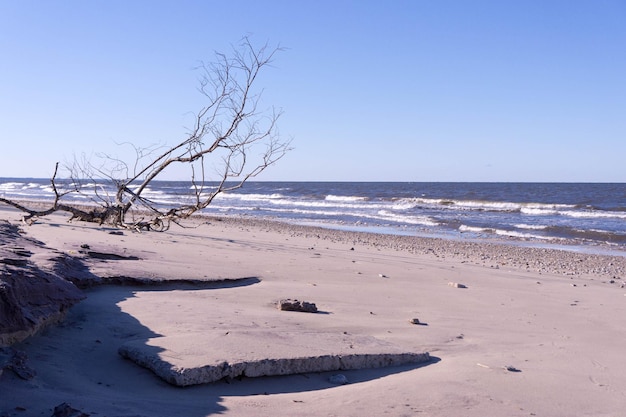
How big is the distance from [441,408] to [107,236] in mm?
7554

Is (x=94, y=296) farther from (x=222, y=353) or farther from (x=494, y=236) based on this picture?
(x=494, y=236)

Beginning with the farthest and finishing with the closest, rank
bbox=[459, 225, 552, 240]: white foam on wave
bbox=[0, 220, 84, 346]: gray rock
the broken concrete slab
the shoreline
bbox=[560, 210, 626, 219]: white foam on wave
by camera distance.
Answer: bbox=[560, 210, 626, 219]: white foam on wave < bbox=[459, 225, 552, 240]: white foam on wave < the shoreline < bbox=[0, 220, 84, 346]: gray rock < the broken concrete slab

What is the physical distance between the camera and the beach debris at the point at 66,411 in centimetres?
224

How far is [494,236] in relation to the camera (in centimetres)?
1747

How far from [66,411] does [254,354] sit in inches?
43.7

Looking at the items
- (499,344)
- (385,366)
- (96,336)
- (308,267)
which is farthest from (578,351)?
(308,267)

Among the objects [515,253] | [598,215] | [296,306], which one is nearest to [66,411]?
[296,306]

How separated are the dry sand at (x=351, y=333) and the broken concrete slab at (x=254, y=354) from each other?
0.05m

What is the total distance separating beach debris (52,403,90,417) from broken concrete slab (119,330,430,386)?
61 centimetres

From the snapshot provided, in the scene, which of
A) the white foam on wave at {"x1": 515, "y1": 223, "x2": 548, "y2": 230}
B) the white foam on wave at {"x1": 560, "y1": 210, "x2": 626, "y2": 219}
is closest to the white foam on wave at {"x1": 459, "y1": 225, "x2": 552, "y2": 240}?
the white foam on wave at {"x1": 515, "y1": 223, "x2": 548, "y2": 230}

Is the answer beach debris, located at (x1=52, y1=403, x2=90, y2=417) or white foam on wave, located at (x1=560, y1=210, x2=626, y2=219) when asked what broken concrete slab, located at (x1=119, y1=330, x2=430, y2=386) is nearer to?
beach debris, located at (x1=52, y1=403, x2=90, y2=417)

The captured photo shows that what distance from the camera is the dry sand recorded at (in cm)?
275

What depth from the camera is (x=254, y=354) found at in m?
3.17

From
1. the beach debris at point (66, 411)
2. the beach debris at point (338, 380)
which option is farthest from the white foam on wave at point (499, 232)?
the beach debris at point (66, 411)
